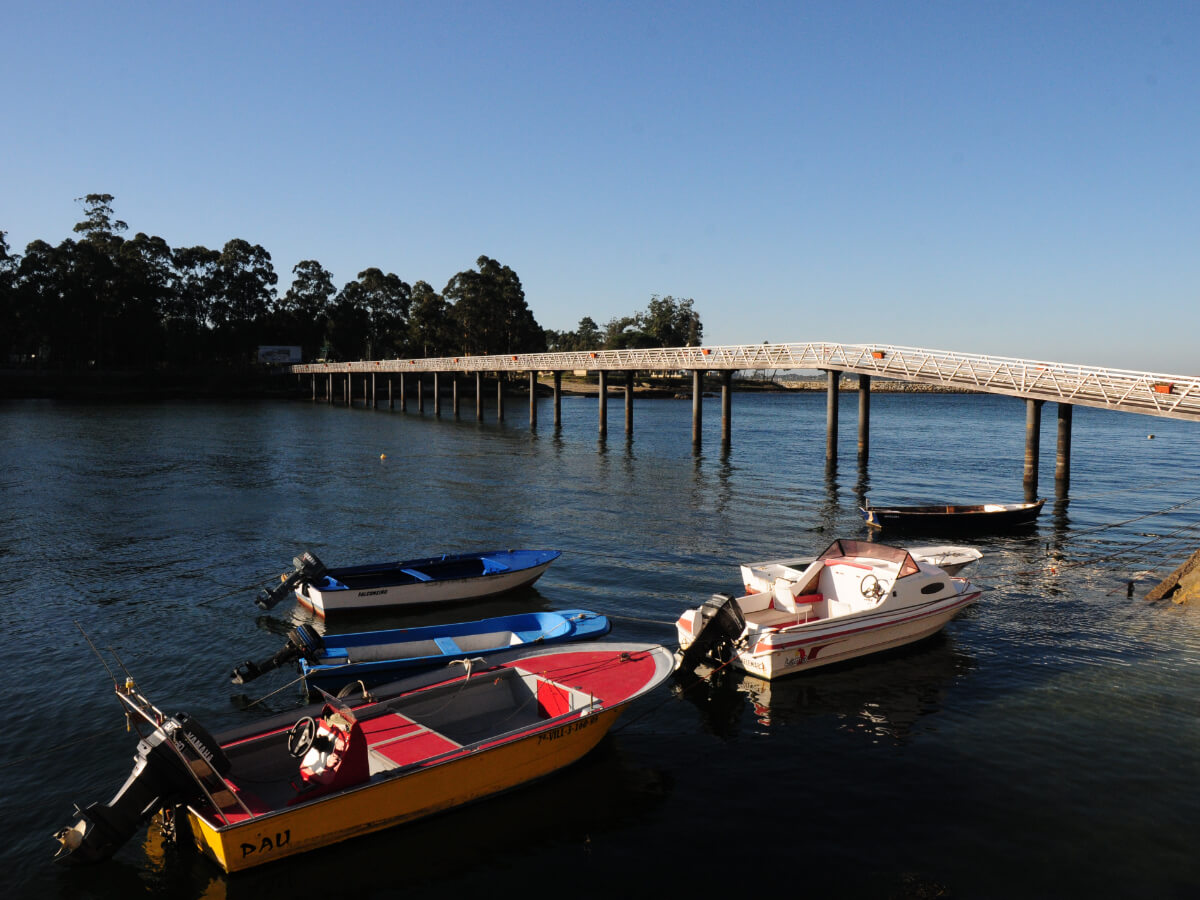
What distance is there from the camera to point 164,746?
9.06 metres

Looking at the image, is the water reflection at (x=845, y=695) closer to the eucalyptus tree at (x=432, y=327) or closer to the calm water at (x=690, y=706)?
the calm water at (x=690, y=706)

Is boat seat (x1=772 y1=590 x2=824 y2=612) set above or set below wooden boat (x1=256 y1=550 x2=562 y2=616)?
above

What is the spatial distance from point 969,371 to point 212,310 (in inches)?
4835

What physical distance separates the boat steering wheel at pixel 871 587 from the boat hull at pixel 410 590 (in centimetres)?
843

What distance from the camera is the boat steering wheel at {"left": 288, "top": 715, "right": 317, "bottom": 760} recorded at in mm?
9875

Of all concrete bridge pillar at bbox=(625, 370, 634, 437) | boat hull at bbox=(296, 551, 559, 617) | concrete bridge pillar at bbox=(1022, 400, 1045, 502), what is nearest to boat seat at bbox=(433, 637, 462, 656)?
boat hull at bbox=(296, 551, 559, 617)

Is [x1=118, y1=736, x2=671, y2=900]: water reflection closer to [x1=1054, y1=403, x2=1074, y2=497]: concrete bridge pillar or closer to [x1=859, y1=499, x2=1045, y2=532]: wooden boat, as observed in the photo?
[x1=859, y1=499, x2=1045, y2=532]: wooden boat

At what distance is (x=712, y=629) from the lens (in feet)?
47.6

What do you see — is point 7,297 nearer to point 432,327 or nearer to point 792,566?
point 432,327

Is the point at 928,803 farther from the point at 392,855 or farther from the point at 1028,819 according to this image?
the point at 392,855

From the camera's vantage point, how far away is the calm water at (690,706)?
31.0ft

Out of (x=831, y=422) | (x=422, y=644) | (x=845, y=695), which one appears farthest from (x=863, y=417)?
(x=422, y=644)

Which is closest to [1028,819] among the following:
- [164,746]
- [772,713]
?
[772,713]

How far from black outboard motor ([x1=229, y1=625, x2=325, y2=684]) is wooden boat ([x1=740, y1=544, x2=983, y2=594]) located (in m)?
9.05
